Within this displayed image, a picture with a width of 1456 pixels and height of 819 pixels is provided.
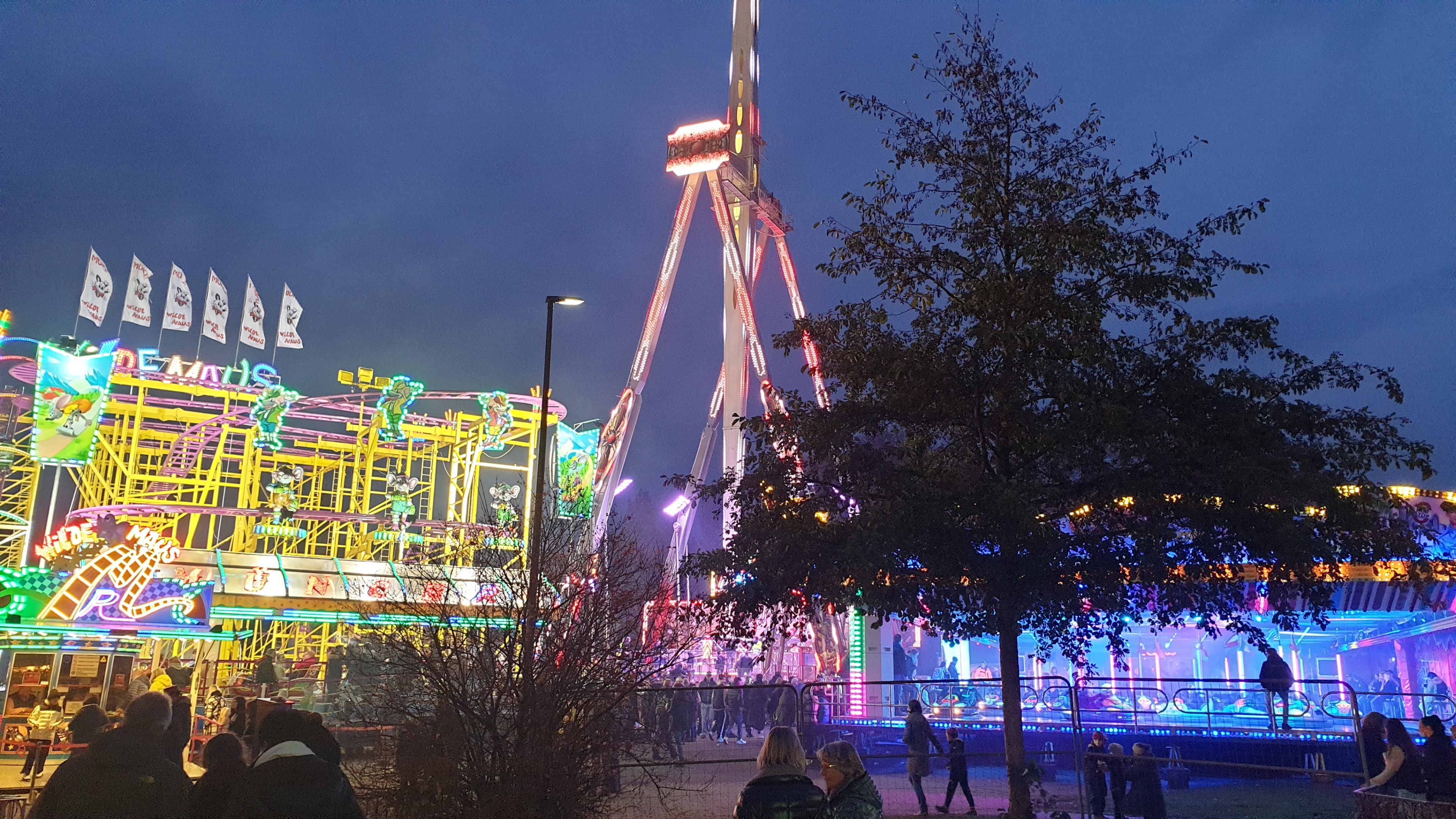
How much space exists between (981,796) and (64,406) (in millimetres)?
24870

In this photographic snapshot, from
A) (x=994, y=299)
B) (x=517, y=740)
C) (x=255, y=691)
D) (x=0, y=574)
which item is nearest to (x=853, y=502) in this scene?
(x=994, y=299)

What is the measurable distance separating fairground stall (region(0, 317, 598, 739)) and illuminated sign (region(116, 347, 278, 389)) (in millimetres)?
68

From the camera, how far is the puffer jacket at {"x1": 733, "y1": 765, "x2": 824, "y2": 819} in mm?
4652

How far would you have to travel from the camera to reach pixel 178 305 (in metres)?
38.8

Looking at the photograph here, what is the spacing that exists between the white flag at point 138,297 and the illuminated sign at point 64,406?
1002 centimetres

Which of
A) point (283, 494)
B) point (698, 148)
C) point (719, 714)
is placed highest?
point (698, 148)

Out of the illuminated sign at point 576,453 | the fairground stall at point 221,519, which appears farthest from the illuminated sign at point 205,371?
the illuminated sign at point 576,453

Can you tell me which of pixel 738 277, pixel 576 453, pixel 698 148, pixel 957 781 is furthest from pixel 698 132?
pixel 957 781

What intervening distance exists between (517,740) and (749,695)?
39.4 feet

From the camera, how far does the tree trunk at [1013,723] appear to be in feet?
31.8

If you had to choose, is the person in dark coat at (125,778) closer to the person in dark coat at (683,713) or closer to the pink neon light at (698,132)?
the person in dark coat at (683,713)

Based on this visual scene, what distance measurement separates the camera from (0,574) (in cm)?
1931

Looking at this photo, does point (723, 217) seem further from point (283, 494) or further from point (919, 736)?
point (919, 736)

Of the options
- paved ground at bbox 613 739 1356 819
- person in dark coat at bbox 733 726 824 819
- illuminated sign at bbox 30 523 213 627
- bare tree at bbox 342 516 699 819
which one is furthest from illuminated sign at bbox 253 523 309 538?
person in dark coat at bbox 733 726 824 819
